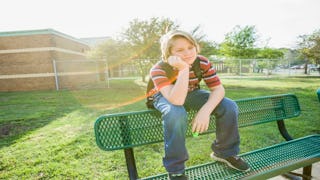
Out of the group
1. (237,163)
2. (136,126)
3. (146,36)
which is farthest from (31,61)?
(237,163)

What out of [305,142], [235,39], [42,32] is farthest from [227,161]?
[235,39]

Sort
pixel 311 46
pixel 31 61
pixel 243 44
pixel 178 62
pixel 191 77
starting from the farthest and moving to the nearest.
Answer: pixel 243 44 → pixel 311 46 → pixel 31 61 → pixel 191 77 → pixel 178 62

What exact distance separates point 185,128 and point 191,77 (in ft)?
1.83

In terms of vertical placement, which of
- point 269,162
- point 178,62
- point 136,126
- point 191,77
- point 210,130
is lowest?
point 269,162

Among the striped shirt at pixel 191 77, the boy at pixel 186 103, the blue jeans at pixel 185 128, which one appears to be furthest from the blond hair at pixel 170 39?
the blue jeans at pixel 185 128

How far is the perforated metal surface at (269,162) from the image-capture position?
5.58 feet

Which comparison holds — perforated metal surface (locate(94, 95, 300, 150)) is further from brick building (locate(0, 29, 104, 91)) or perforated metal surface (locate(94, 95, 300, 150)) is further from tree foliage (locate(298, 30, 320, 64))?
tree foliage (locate(298, 30, 320, 64))

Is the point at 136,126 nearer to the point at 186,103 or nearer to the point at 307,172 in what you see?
the point at 186,103

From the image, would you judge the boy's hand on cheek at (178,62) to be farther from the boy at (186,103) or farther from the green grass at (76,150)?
the green grass at (76,150)

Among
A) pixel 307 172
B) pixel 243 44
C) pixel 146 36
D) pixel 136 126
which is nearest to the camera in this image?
pixel 136 126

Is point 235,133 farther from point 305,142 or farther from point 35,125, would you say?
point 35,125

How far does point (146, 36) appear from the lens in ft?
52.6

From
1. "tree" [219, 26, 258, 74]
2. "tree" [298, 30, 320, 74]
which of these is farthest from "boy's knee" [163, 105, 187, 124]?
"tree" [219, 26, 258, 74]

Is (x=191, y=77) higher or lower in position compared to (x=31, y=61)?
lower
